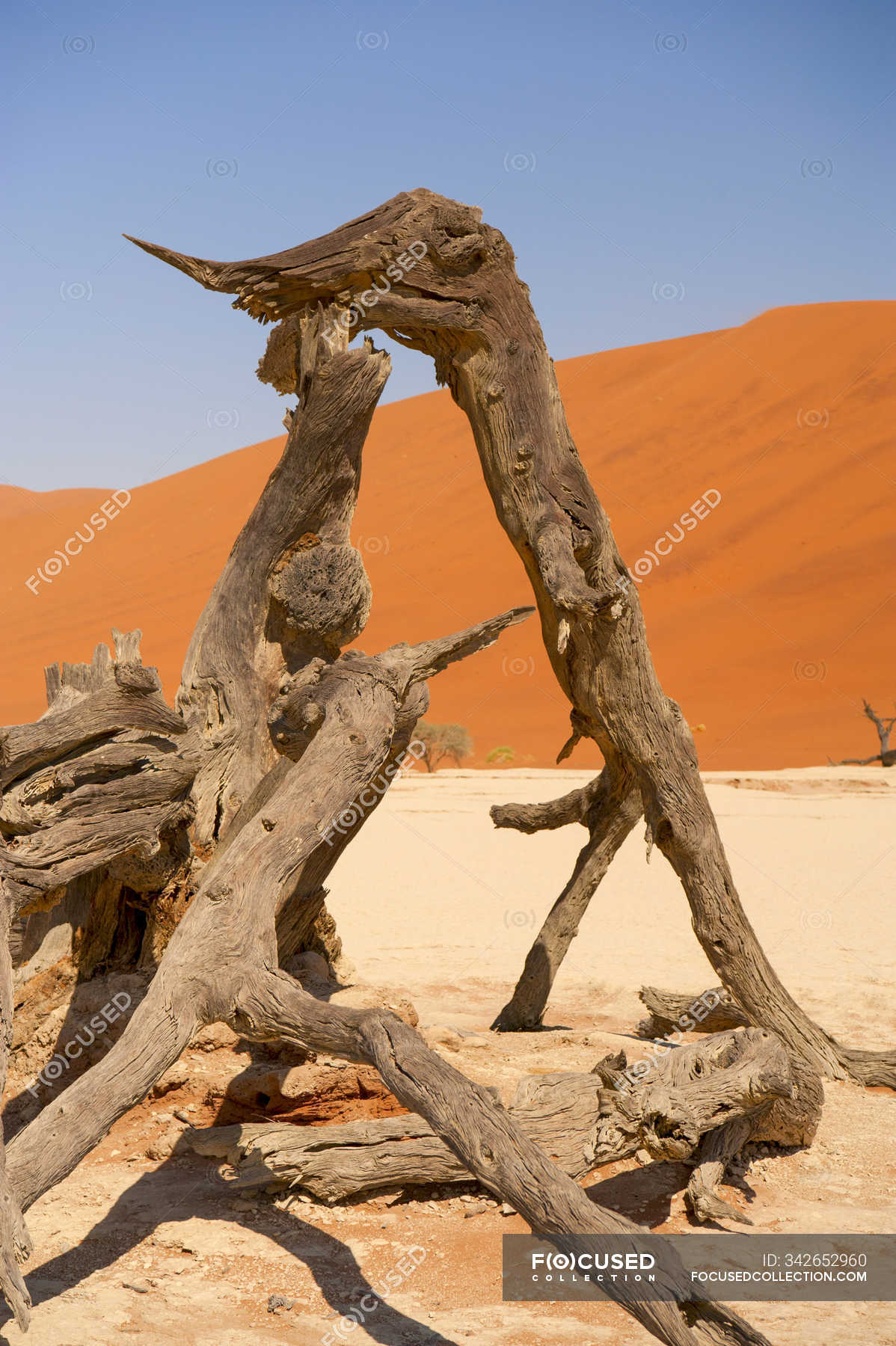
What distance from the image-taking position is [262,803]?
432cm

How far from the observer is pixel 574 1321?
3.12 m

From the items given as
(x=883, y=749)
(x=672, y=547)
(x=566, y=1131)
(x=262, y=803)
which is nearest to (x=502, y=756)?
(x=883, y=749)

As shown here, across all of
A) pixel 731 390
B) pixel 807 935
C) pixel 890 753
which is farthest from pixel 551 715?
pixel 731 390

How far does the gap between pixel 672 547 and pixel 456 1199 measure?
36.9 meters

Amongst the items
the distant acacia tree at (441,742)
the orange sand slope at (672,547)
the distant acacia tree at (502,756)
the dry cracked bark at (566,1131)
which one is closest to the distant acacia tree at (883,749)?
the orange sand slope at (672,547)

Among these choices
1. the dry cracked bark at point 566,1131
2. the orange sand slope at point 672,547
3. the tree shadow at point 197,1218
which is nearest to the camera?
the tree shadow at point 197,1218

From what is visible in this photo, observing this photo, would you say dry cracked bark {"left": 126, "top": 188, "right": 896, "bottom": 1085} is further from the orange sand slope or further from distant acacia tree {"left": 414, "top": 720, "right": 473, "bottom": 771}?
distant acacia tree {"left": 414, "top": 720, "right": 473, "bottom": 771}

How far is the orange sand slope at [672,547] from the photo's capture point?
30.6 m

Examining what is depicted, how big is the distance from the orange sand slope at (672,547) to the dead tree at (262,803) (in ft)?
63.5

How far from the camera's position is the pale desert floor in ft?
9.91

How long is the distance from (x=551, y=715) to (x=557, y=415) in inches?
1065

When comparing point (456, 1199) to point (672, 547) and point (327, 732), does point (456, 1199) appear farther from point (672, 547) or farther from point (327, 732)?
point (672, 547)

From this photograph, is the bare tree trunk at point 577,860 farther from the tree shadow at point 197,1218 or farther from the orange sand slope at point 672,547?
the orange sand slope at point 672,547

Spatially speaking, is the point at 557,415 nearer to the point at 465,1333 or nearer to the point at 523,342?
the point at 523,342
